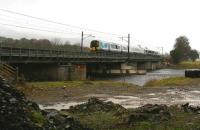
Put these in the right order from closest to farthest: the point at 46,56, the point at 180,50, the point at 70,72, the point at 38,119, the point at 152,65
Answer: the point at 38,119 < the point at 46,56 < the point at 70,72 < the point at 152,65 < the point at 180,50

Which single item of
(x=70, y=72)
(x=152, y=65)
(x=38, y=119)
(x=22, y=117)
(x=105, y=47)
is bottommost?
(x=38, y=119)

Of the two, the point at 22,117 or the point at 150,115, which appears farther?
the point at 150,115

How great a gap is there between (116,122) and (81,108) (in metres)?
5.12

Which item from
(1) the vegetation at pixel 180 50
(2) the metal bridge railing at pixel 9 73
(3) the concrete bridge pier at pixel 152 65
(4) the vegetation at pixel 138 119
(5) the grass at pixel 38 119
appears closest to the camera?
(5) the grass at pixel 38 119

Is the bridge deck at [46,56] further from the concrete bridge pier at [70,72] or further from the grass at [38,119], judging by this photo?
the grass at [38,119]

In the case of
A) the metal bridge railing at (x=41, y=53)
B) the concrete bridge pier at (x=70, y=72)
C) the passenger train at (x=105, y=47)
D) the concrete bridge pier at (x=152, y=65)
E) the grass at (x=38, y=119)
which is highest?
the passenger train at (x=105, y=47)

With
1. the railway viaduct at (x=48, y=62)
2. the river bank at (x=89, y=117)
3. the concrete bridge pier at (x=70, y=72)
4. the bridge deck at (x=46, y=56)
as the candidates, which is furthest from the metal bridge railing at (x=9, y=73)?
the concrete bridge pier at (x=70, y=72)

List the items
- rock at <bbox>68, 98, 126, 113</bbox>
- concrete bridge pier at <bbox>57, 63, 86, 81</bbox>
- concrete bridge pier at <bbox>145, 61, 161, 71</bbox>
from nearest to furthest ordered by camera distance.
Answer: rock at <bbox>68, 98, 126, 113</bbox>, concrete bridge pier at <bbox>57, 63, 86, 81</bbox>, concrete bridge pier at <bbox>145, 61, 161, 71</bbox>

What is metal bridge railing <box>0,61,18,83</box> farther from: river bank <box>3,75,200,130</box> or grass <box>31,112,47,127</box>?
grass <box>31,112,47,127</box>

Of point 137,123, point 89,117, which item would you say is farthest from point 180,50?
point 137,123

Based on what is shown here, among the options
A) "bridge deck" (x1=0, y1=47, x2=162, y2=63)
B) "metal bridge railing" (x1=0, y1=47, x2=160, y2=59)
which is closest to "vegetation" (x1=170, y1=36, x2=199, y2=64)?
"bridge deck" (x1=0, y1=47, x2=162, y2=63)

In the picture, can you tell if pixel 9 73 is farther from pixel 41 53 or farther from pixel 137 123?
pixel 41 53

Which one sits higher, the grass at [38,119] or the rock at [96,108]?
the grass at [38,119]

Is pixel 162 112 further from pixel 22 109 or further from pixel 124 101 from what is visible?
pixel 124 101
